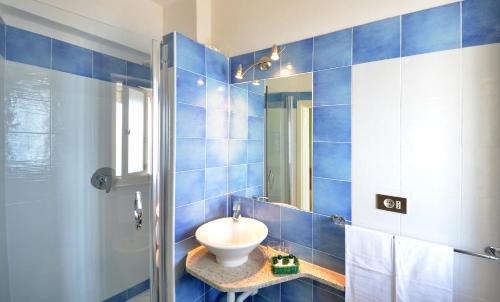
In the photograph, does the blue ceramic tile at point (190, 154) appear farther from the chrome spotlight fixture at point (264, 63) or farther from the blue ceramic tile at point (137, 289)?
the blue ceramic tile at point (137, 289)

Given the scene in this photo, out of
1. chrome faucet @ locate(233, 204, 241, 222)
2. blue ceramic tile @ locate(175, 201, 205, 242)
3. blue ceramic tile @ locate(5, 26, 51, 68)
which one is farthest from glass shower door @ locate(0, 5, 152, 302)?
chrome faucet @ locate(233, 204, 241, 222)

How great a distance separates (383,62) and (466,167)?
62 cm

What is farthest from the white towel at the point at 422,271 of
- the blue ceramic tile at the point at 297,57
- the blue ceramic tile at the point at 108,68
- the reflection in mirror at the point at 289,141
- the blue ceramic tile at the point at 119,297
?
the blue ceramic tile at the point at 108,68

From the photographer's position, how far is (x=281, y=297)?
1545 millimetres

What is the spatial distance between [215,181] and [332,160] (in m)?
0.83

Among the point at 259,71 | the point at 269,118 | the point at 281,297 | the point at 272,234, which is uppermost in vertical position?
the point at 259,71

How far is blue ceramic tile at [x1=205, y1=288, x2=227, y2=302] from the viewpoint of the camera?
162 cm

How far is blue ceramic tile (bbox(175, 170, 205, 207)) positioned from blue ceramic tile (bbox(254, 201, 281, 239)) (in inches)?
16.4

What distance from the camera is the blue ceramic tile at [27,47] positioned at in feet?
4.06

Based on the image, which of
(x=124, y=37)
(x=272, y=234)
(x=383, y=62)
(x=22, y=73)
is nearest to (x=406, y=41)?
(x=383, y=62)

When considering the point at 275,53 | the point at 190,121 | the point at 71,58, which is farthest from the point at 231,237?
the point at 71,58

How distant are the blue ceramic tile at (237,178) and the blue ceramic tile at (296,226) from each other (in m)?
0.42

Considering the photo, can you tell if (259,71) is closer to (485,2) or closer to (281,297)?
(485,2)

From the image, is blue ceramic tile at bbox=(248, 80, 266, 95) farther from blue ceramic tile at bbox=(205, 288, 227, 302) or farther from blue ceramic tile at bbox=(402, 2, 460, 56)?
blue ceramic tile at bbox=(205, 288, 227, 302)
